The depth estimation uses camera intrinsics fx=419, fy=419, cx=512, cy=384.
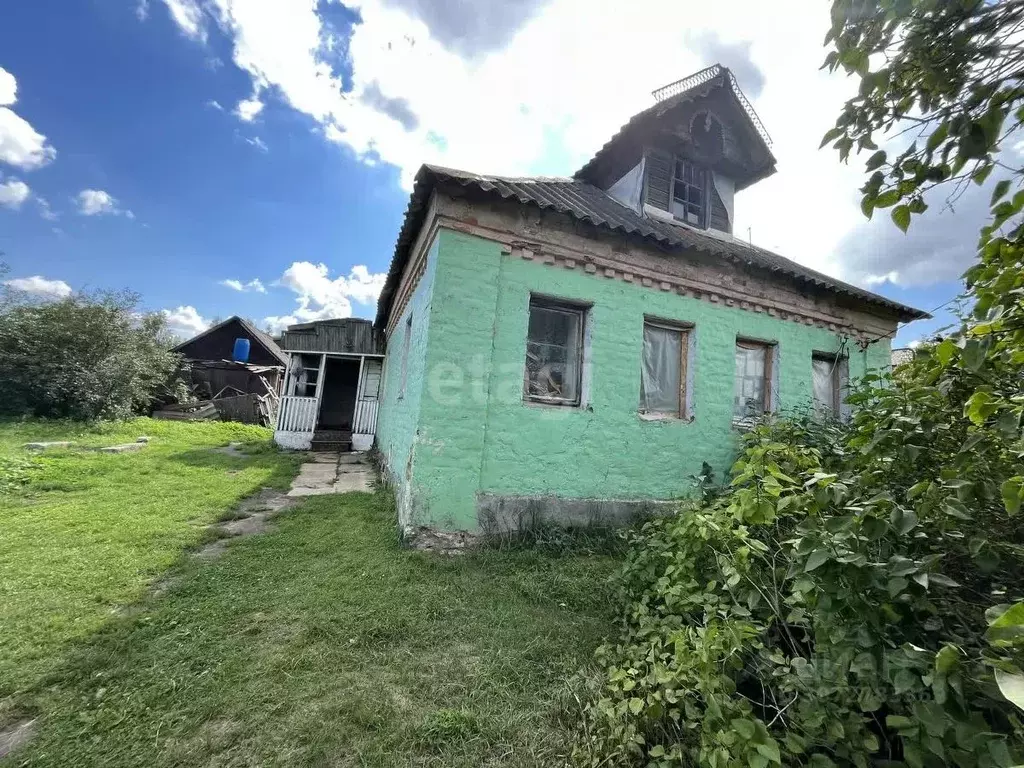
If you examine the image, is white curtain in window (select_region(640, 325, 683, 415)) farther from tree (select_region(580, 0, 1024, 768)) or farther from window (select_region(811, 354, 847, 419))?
tree (select_region(580, 0, 1024, 768))

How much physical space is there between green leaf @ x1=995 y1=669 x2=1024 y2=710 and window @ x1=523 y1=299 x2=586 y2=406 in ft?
14.9

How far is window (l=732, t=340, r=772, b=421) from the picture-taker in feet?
22.7

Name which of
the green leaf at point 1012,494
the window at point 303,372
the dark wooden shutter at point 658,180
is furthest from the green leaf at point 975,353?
the window at point 303,372

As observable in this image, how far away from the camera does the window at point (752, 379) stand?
22.7 feet

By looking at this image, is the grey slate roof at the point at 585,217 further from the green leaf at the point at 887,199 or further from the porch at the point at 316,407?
the porch at the point at 316,407

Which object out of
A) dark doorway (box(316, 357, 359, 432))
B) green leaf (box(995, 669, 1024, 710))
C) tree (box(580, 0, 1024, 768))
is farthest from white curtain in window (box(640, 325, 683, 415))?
dark doorway (box(316, 357, 359, 432))

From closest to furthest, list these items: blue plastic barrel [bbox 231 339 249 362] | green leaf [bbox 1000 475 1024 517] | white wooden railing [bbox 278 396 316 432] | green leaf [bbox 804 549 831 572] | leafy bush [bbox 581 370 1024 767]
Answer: green leaf [bbox 1000 475 1024 517] < leafy bush [bbox 581 370 1024 767] < green leaf [bbox 804 549 831 572] < white wooden railing [bbox 278 396 316 432] < blue plastic barrel [bbox 231 339 249 362]

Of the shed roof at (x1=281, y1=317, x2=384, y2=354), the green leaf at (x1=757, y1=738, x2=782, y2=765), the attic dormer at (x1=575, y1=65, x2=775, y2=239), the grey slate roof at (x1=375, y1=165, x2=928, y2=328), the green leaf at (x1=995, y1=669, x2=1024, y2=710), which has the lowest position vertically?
the green leaf at (x1=757, y1=738, x2=782, y2=765)

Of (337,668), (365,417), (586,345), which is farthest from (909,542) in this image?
(365,417)

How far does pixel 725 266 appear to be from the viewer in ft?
21.4

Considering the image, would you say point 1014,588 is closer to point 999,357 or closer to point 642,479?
point 999,357

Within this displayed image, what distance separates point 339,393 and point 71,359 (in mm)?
7844

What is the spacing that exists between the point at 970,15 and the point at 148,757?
14.4 ft

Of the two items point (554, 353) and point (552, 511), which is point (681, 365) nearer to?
point (554, 353)
